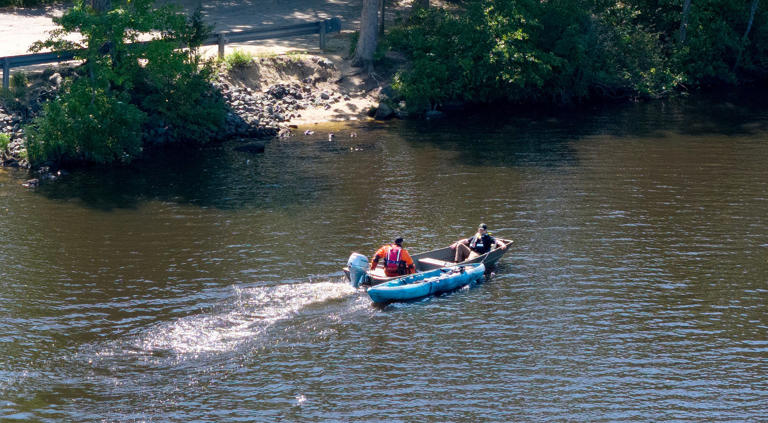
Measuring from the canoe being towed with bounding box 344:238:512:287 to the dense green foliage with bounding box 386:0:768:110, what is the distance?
2082cm

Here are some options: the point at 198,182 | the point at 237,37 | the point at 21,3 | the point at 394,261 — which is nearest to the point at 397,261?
the point at 394,261

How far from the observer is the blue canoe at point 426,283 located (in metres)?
25.6

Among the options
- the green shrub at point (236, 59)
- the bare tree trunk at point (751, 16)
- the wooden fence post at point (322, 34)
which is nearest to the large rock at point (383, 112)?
the wooden fence post at point (322, 34)

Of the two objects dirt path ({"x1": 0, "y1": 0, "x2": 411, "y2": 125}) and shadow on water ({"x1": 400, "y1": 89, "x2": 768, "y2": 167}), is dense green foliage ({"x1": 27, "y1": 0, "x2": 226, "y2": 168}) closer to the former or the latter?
dirt path ({"x1": 0, "y1": 0, "x2": 411, "y2": 125})

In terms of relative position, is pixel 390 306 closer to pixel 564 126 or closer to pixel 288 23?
pixel 564 126

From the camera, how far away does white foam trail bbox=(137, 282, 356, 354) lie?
74.8ft

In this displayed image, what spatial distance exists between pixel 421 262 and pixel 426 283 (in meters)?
1.75

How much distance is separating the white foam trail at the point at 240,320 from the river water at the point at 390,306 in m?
0.08

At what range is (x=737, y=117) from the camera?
157ft

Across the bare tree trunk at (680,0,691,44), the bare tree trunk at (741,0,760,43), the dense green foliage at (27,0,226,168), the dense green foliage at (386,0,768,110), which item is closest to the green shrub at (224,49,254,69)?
the dense green foliage at (27,0,226,168)

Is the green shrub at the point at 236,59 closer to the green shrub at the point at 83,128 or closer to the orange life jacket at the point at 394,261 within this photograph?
the green shrub at the point at 83,128

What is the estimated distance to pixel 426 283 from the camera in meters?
26.3

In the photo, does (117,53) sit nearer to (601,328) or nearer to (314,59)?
(314,59)

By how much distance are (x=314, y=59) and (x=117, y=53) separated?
13.1 metres
